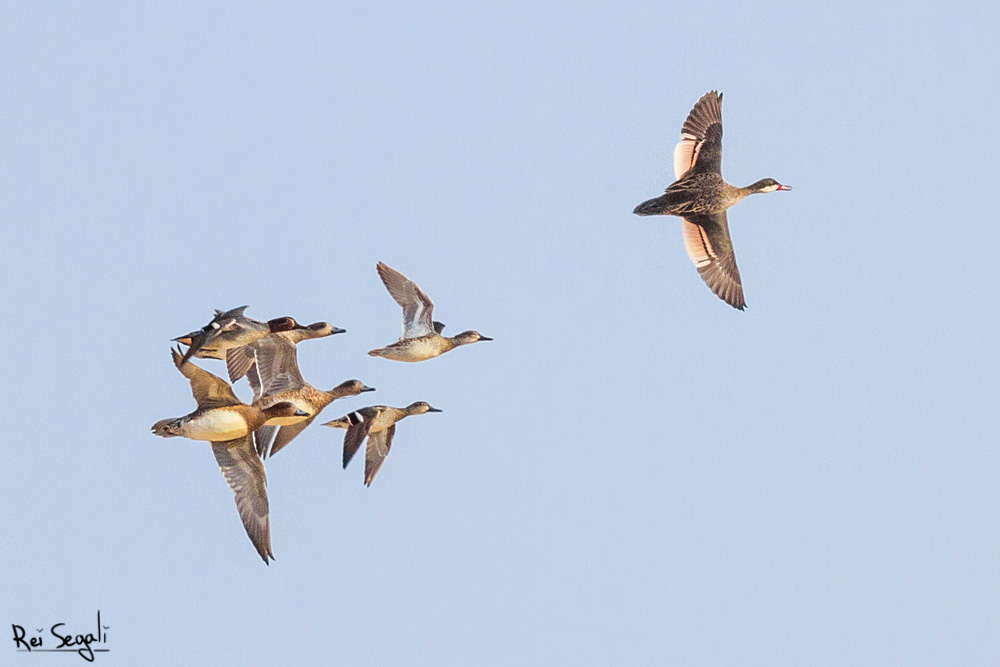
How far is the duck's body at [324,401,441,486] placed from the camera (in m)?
25.1

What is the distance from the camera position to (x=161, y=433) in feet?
72.1

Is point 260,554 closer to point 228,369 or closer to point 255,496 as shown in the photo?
point 255,496

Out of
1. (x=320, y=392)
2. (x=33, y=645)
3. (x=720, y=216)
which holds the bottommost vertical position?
(x=33, y=645)

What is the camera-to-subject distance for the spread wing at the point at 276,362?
84.0 feet

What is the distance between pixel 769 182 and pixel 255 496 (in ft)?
35.5

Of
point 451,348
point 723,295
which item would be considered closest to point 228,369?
point 451,348

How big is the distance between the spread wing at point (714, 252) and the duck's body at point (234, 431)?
8.32 m

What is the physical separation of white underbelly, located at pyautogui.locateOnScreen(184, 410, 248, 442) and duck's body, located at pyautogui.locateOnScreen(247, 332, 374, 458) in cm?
251

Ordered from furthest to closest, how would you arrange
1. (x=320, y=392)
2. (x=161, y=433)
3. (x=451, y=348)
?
(x=451, y=348)
(x=320, y=392)
(x=161, y=433)

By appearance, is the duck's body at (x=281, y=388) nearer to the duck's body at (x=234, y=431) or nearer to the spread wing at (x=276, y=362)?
the spread wing at (x=276, y=362)

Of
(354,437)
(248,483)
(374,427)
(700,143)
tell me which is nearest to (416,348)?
(374,427)

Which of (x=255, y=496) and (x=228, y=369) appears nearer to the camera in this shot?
(x=255, y=496)

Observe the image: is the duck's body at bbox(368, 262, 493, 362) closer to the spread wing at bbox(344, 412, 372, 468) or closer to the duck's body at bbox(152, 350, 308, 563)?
the spread wing at bbox(344, 412, 372, 468)

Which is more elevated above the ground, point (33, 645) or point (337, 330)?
point (337, 330)
